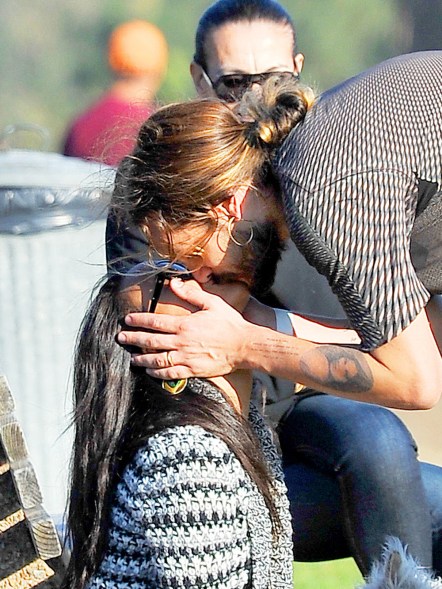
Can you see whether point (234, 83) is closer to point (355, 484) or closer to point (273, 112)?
point (273, 112)

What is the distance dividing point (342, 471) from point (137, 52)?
4.30m

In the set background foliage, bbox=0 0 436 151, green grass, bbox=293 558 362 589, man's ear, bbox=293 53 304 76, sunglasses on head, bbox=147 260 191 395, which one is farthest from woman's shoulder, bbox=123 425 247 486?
background foliage, bbox=0 0 436 151

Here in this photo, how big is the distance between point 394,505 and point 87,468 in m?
0.76

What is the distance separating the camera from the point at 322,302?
9.35 feet

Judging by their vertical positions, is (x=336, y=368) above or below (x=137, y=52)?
above

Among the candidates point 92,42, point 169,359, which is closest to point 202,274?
point 169,359

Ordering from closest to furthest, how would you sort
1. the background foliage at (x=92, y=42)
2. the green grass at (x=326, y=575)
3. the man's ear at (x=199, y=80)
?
the man's ear at (x=199, y=80)
the green grass at (x=326, y=575)
the background foliage at (x=92, y=42)

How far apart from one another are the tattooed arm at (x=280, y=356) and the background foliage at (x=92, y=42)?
24.1ft

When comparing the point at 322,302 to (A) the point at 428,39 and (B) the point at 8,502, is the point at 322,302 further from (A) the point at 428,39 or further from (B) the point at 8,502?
(A) the point at 428,39

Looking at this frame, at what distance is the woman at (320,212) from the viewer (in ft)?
6.04

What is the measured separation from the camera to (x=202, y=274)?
2.01 metres

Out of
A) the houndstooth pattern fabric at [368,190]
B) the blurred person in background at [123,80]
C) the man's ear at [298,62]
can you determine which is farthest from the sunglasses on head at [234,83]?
the blurred person in background at [123,80]

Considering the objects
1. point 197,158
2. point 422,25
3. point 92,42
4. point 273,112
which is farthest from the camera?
point 92,42

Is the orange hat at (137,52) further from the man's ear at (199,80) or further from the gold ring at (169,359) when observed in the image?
the gold ring at (169,359)
